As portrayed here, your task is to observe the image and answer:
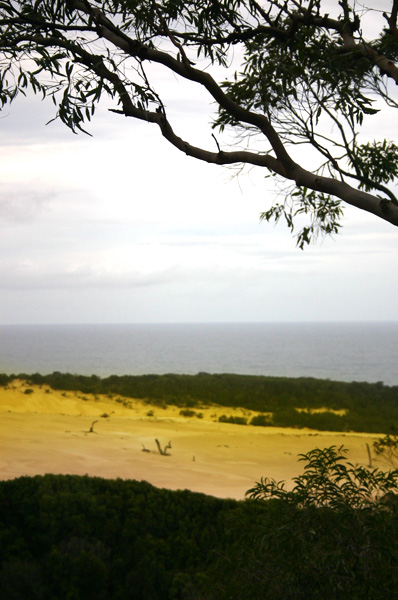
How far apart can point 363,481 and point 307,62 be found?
14.3 ft

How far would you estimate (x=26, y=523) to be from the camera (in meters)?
6.99

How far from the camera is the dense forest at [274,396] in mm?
24594

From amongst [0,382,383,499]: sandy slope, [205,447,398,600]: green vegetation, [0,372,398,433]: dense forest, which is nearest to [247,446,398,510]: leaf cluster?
[205,447,398,600]: green vegetation

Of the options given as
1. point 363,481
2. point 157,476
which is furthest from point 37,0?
point 157,476

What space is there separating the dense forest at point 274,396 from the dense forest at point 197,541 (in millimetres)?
17223

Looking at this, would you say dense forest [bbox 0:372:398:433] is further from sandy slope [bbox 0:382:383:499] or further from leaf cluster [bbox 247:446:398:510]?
leaf cluster [bbox 247:446:398:510]

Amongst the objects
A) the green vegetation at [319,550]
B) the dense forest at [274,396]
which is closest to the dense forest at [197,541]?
the green vegetation at [319,550]

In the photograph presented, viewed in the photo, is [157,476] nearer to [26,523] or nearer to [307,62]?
[26,523]

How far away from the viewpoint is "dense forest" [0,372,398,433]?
968 inches

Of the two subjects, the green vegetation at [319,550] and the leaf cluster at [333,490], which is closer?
the green vegetation at [319,550]

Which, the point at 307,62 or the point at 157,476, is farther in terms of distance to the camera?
the point at 157,476

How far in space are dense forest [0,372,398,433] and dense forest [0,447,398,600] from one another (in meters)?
17.2

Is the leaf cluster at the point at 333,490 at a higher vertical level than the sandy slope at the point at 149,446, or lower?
higher

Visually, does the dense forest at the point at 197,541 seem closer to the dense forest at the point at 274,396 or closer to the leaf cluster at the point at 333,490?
the leaf cluster at the point at 333,490
